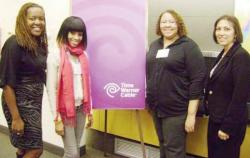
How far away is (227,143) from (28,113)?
1.32 meters

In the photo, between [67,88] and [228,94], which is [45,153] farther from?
[228,94]

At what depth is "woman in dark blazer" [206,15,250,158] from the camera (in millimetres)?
1837

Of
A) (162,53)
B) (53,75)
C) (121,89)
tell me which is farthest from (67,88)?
(162,53)

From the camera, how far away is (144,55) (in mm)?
2414

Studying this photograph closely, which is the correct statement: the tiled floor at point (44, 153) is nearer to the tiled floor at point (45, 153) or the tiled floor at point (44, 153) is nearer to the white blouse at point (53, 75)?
the tiled floor at point (45, 153)

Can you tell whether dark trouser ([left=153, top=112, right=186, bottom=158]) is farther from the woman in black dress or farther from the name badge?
the woman in black dress

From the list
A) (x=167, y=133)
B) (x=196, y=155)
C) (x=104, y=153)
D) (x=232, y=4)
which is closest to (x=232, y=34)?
(x=232, y=4)

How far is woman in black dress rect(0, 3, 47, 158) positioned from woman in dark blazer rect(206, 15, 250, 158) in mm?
1173

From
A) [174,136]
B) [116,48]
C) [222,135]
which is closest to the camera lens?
[222,135]

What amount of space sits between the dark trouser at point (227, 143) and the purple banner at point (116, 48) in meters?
0.65

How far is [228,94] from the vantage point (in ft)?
6.25

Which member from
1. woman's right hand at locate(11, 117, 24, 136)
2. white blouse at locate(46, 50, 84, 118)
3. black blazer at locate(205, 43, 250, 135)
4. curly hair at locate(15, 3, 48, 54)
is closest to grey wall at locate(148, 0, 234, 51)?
black blazer at locate(205, 43, 250, 135)

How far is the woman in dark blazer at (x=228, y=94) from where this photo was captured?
1837 millimetres

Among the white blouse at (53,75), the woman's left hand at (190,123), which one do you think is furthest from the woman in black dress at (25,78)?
the woman's left hand at (190,123)
